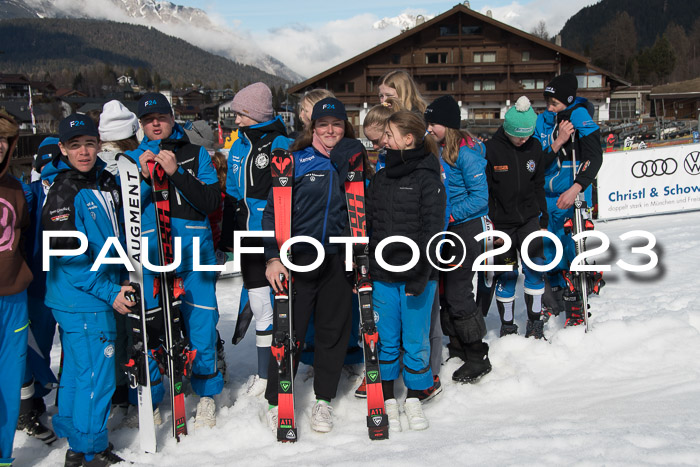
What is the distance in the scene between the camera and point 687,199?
42.3 ft

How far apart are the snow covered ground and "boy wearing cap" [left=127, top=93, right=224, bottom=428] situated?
0.31m

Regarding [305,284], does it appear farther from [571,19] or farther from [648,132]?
[571,19]

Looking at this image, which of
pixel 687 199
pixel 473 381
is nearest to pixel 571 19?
pixel 687 199

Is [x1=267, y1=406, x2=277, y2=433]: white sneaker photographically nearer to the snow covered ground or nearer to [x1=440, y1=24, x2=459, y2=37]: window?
the snow covered ground

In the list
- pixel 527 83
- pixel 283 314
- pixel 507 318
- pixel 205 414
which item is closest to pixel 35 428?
pixel 205 414

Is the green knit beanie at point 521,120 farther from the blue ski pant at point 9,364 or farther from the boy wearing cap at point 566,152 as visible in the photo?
the blue ski pant at point 9,364

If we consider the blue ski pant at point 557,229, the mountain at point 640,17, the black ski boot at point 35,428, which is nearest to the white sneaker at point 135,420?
the black ski boot at point 35,428

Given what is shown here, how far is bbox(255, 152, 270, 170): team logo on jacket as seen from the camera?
4.21 m

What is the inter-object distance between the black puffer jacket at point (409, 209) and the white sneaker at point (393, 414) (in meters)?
0.85

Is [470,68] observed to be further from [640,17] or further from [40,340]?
[640,17]

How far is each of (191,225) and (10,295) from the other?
1.25 metres

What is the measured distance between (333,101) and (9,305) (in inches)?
96.8

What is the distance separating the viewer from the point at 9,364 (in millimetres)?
3307

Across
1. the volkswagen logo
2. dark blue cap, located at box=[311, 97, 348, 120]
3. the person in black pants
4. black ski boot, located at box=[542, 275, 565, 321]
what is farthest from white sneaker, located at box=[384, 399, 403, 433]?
the volkswagen logo
